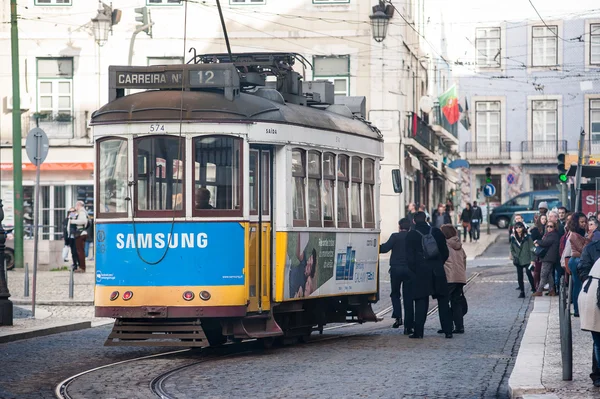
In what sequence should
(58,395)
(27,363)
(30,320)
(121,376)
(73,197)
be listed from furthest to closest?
(73,197)
(30,320)
(27,363)
(121,376)
(58,395)

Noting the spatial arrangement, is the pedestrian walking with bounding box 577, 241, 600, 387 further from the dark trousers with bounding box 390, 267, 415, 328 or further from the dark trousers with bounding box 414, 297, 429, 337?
the dark trousers with bounding box 390, 267, 415, 328

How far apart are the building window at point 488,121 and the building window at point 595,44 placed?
1216 centimetres

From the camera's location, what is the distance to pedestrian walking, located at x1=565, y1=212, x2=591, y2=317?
19.2 meters

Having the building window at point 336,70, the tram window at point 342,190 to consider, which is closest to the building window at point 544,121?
the building window at point 336,70

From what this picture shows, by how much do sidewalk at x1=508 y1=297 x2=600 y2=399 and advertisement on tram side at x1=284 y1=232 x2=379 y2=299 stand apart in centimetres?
220

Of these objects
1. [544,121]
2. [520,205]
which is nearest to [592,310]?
[520,205]

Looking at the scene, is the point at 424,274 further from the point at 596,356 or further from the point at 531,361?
the point at 596,356

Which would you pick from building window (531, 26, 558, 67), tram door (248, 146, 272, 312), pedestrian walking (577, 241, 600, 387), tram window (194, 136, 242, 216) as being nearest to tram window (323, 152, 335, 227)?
tram door (248, 146, 272, 312)

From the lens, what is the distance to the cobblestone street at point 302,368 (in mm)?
11328

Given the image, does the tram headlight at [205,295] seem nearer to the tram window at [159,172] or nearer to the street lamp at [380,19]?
the tram window at [159,172]

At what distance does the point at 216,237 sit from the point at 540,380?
4146 mm

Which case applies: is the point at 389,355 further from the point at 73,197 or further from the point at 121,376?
the point at 73,197

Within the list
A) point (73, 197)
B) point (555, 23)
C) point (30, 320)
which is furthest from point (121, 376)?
point (555, 23)

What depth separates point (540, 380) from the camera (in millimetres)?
11359
